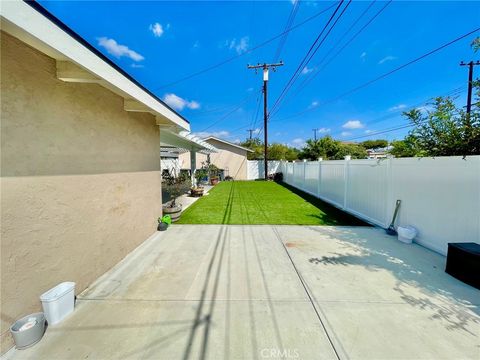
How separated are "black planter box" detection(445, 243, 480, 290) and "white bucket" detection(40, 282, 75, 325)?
17.8 ft

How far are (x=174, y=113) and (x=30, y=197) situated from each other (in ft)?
11.7

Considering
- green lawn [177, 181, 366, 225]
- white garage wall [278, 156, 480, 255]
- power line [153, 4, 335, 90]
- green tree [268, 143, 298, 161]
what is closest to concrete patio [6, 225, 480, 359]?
white garage wall [278, 156, 480, 255]

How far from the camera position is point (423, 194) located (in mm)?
4480

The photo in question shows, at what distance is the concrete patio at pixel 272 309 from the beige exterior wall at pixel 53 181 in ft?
1.62

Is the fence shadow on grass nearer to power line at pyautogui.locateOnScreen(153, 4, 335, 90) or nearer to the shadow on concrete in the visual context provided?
the shadow on concrete

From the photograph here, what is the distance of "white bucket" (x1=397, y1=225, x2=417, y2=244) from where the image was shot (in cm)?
461

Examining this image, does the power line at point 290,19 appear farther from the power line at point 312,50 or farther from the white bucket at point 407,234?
the white bucket at point 407,234

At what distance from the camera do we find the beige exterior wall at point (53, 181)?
2.02m

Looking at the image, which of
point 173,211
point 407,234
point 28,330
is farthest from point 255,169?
point 28,330

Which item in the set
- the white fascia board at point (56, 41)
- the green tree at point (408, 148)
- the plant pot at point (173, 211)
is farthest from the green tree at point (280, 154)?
the white fascia board at point (56, 41)

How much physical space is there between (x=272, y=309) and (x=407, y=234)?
13.0 ft

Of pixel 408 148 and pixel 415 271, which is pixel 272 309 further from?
pixel 408 148

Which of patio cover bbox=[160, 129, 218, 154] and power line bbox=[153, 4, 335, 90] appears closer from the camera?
power line bbox=[153, 4, 335, 90]

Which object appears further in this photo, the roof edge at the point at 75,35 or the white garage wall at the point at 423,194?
the white garage wall at the point at 423,194
